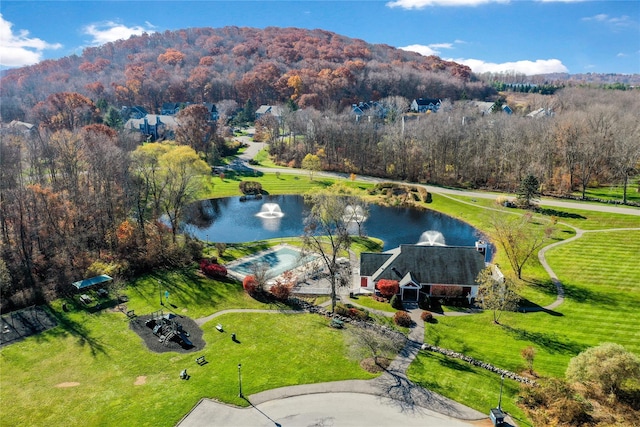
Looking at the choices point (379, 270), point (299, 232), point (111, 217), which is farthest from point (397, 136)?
point (111, 217)

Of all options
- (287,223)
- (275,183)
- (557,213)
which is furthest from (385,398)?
(275,183)

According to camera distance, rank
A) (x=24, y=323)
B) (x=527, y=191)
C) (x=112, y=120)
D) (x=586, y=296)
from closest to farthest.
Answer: (x=24, y=323)
(x=586, y=296)
(x=527, y=191)
(x=112, y=120)

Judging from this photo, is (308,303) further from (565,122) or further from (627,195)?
(565,122)

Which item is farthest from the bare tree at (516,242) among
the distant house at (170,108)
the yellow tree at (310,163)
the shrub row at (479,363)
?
the distant house at (170,108)

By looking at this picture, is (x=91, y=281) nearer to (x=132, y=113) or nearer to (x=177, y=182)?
(x=177, y=182)

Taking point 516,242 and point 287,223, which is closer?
point 516,242

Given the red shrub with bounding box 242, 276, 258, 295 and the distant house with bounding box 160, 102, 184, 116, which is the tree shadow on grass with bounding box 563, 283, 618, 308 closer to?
the red shrub with bounding box 242, 276, 258, 295

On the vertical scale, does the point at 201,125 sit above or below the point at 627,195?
above

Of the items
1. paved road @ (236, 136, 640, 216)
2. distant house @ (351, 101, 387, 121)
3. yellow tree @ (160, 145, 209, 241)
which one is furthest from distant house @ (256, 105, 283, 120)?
yellow tree @ (160, 145, 209, 241)

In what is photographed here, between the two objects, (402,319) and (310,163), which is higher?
(310,163)
